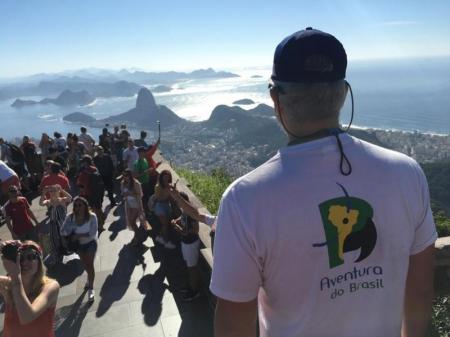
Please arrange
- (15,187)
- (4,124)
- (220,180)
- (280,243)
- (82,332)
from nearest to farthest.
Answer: (280,243)
(82,332)
(15,187)
(220,180)
(4,124)

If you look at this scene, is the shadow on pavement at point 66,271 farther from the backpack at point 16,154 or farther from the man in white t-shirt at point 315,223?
the man in white t-shirt at point 315,223

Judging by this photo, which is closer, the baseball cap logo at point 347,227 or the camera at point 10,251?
the baseball cap logo at point 347,227

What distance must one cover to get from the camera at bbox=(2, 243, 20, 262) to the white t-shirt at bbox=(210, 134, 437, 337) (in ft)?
8.24

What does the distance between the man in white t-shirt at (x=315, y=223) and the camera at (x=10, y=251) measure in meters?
2.49

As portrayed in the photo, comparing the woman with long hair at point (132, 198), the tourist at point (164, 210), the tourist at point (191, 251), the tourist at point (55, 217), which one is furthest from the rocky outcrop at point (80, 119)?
the tourist at point (191, 251)

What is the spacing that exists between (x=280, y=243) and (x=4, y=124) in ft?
457

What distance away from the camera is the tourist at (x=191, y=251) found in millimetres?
5328

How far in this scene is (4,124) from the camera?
395ft

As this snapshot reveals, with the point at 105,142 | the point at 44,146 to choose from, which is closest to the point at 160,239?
the point at 105,142

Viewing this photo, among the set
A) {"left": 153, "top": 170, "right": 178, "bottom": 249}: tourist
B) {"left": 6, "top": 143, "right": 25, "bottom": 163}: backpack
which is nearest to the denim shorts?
{"left": 153, "top": 170, "right": 178, "bottom": 249}: tourist

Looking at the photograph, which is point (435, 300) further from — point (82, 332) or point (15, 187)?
point (15, 187)

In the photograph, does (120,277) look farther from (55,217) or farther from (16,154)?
(16,154)

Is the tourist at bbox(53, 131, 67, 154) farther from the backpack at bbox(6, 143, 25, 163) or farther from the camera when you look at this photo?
the camera

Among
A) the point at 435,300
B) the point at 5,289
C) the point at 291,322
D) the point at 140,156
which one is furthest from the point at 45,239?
the point at 291,322
